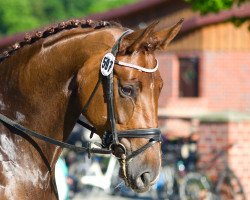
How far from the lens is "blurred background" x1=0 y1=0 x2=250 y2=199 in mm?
12789

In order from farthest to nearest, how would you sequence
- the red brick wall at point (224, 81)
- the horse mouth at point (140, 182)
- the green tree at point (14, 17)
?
the green tree at point (14, 17), the red brick wall at point (224, 81), the horse mouth at point (140, 182)

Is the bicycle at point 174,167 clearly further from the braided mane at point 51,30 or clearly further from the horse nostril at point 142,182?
the horse nostril at point 142,182

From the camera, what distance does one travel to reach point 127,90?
15.9 feet

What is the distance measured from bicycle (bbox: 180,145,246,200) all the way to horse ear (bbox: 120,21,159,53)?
795cm

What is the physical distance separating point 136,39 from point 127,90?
11.6 inches

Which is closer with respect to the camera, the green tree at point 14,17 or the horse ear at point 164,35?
the horse ear at point 164,35

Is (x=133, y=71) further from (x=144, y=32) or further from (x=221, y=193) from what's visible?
(x=221, y=193)

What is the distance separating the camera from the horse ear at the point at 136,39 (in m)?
4.80

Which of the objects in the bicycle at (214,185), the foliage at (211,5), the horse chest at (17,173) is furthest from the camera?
the bicycle at (214,185)

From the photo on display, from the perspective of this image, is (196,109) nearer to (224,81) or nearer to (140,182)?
(224,81)

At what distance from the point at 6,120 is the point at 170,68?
67.9 feet

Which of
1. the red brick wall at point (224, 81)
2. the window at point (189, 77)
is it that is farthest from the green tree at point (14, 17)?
the red brick wall at point (224, 81)

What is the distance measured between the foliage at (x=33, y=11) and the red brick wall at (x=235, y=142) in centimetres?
4993

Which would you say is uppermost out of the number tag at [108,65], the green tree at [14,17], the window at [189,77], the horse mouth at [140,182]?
the green tree at [14,17]
